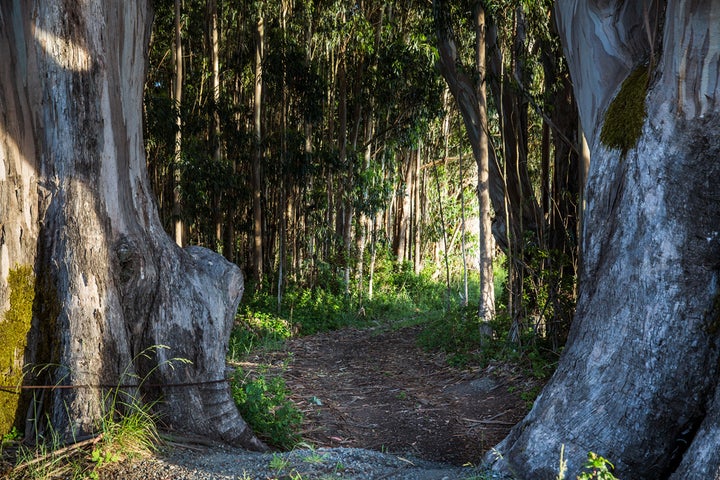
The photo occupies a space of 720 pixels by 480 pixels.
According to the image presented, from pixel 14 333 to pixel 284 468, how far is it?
1845 millimetres

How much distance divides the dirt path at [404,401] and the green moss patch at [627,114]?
267 centimetres

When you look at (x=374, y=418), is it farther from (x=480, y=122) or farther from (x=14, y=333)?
(x=480, y=122)

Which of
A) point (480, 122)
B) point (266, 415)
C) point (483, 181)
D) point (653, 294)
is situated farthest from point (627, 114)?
point (483, 181)

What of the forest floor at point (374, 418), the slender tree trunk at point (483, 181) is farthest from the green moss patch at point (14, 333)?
the slender tree trunk at point (483, 181)

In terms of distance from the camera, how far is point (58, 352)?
13.1 feet

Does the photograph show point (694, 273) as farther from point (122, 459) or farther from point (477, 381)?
point (477, 381)

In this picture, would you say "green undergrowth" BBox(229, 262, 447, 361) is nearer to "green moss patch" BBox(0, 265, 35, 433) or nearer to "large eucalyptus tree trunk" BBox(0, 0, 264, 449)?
"large eucalyptus tree trunk" BBox(0, 0, 264, 449)

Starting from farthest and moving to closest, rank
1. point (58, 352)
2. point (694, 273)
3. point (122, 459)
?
point (58, 352), point (122, 459), point (694, 273)

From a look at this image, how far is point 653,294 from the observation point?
3291 millimetres

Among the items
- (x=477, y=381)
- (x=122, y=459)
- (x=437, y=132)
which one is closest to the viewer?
(x=122, y=459)

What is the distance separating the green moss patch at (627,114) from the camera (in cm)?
359

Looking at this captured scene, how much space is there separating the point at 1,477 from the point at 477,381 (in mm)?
5034

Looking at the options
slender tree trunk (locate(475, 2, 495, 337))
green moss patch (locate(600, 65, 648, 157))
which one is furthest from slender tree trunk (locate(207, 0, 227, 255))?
green moss patch (locate(600, 65, 648, 157))

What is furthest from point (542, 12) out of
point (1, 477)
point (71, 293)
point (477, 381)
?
point (1, 477)
